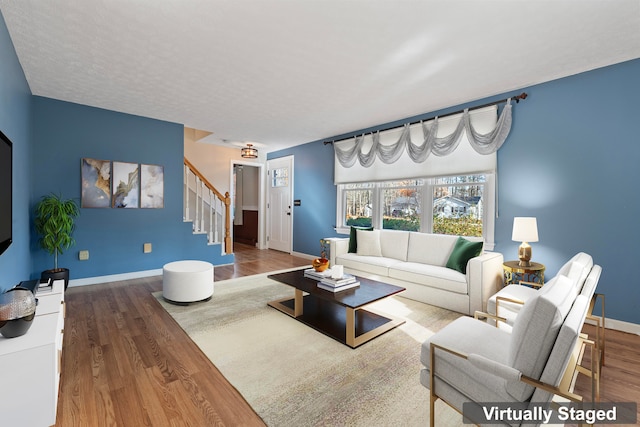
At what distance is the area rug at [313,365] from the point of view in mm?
1671

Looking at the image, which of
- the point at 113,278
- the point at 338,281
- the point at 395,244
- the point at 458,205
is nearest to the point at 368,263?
the point at 395,244

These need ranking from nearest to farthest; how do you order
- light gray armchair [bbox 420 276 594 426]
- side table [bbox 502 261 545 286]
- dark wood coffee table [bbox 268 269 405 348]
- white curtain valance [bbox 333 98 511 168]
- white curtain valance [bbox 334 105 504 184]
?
light gray armchair [bbox 420 276 594 426] → dark wood coffee table [bbox 268 269 405 348] → side table [bbox 502 261 545 286] → white curtain valance [bbox 333 98 511 168] → white curtain valance [bbox 334 105 504 184]

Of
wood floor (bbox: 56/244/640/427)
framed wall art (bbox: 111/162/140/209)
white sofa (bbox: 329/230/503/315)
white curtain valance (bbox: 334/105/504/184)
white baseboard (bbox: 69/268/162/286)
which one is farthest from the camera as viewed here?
framed wall art (bbox: 111/162/140/209)

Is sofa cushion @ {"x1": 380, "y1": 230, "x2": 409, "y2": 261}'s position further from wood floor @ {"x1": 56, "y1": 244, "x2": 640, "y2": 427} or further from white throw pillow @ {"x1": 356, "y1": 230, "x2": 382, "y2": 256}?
wood floor @ {"x1": 56, "y1": 244, "x2": 640, "y2": 427}

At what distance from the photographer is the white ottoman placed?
10.9ft

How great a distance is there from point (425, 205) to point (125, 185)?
4800 millimetres

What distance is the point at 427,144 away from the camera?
168 inches

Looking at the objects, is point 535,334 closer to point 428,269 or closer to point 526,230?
point 526,230

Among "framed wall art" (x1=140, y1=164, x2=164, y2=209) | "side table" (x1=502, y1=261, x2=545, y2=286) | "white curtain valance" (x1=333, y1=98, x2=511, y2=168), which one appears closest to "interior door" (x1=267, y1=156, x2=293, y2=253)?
"white curtain valance" (x1=333, y1=98, x2=511, y2=168)

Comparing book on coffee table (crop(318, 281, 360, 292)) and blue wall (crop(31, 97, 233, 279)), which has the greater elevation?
blue wall (crop(31, 97, 233, 279))

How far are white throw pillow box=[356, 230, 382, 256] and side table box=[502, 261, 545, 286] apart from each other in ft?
5.69

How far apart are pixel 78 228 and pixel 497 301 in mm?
5366

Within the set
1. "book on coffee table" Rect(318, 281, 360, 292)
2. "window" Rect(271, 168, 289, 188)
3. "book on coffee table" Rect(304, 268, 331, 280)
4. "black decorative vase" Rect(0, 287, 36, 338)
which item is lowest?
"book on coffee table" Rect(318, 281, 360, 292)

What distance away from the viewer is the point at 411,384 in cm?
194
